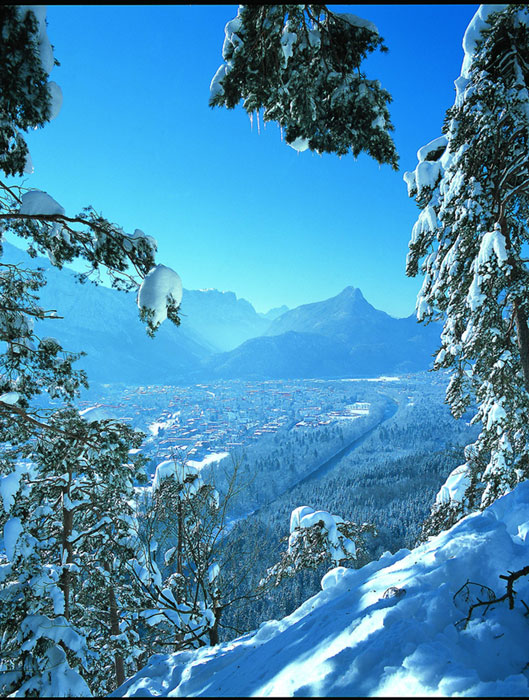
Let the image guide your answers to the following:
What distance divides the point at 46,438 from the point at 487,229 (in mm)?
8205

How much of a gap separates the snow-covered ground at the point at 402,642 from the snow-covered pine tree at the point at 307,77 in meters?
4.55

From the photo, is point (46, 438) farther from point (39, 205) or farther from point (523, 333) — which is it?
point (523, 333)

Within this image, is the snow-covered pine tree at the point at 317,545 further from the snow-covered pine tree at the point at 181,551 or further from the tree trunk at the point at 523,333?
the tree trunk at the point at 523,333

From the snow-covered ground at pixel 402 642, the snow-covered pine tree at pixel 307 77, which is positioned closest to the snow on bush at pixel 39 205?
the snow-covered pine tree at pixel 307 77

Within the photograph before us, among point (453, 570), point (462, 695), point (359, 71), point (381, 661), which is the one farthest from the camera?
point (359, 71)

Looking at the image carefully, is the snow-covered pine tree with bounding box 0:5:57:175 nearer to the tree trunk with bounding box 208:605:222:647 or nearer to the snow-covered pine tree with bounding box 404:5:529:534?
the snow-covered pine tree with bounding box 404:5:529:534

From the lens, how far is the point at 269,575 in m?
9.07

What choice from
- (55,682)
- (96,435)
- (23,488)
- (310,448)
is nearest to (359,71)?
(96,435)

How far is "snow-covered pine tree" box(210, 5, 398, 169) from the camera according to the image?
3.41 m

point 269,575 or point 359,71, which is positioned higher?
point 359,71

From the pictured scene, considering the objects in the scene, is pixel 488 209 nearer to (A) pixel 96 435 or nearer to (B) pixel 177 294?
(B) pixel 177 294

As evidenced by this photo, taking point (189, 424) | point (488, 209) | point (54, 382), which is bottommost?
point (189, 424)

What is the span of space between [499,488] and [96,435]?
7681 mm

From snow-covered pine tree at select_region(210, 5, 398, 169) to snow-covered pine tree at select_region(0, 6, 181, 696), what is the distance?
73.6 inches
